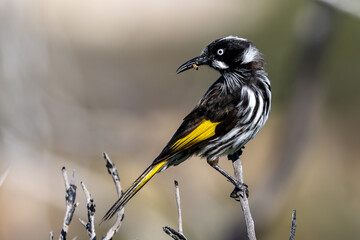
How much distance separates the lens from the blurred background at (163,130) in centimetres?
988

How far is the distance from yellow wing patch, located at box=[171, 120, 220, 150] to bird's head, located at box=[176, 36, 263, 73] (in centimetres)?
50

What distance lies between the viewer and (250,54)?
5.59 metres

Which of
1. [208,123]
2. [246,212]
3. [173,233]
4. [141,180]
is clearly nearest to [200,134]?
[208,123]

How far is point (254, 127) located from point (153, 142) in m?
6.97

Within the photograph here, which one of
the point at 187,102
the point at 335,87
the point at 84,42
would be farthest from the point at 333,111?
the point at 84,42

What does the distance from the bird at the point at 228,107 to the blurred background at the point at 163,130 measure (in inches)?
141

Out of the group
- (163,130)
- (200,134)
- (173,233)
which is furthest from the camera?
(163,130)

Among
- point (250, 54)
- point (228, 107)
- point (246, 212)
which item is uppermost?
point (250, 54)

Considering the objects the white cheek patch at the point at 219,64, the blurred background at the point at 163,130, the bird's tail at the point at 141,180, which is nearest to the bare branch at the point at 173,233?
the bird's tail at the point at 141,180

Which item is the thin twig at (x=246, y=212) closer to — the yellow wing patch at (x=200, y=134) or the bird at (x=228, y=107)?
the bird at (x=228, y=107)

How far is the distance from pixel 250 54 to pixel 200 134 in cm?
83

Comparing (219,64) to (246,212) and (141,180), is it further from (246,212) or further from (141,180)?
(246,212)

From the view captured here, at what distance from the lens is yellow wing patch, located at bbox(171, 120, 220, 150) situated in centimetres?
547

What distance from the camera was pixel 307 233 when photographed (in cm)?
1103
